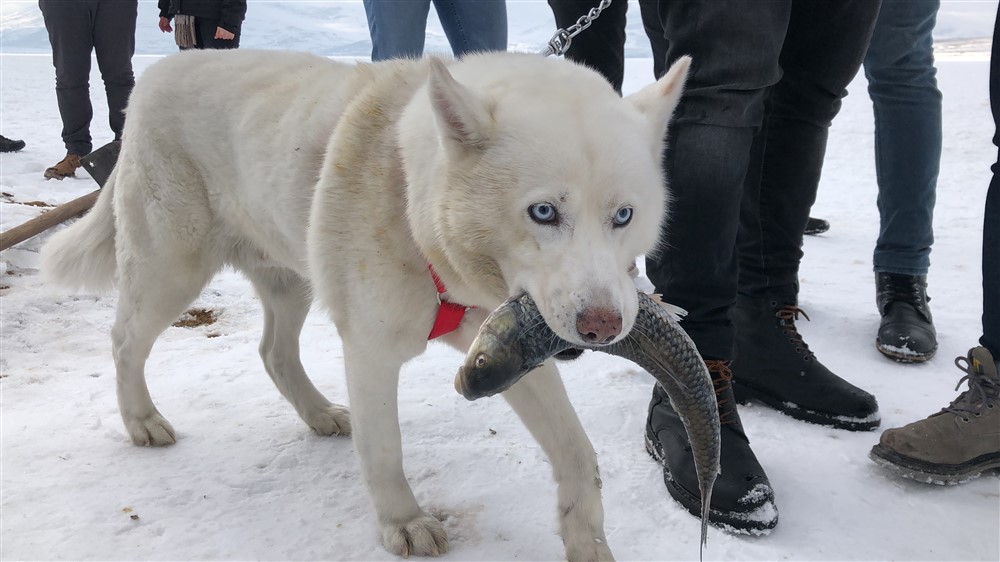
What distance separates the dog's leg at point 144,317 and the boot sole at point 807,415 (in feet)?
5.81

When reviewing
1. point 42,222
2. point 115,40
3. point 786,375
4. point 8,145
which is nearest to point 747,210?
point 786,375

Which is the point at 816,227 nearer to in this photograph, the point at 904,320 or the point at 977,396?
the point at 904,320

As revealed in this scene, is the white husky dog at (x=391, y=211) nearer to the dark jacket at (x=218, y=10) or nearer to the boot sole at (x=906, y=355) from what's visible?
the boot sole at (x=906, y=355)

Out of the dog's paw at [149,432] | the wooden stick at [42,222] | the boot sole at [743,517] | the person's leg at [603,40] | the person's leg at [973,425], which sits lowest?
the wooden stick at [42,222]

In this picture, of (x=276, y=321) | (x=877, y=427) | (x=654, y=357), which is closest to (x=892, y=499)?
(x=877, y=427)

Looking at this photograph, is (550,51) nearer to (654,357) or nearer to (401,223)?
(401,223)

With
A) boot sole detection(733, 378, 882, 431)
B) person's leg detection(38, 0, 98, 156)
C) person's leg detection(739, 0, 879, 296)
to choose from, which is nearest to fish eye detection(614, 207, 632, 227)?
boot sole detection(733, 378, 882, 431)

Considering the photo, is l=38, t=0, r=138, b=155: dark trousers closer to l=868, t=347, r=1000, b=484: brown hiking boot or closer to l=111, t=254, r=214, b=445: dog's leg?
l=111, t=254, r=214, b=445: dog's leg

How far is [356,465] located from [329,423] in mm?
236

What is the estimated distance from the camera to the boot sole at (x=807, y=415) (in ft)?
7.61

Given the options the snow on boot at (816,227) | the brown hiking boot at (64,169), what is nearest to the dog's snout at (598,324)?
the snow on boot at (816,227)

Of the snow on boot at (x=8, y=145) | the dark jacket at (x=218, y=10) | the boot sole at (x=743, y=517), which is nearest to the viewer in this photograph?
the boot sole at (x=743, y=517)

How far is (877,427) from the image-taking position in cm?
234

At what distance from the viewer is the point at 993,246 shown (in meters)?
2.08
